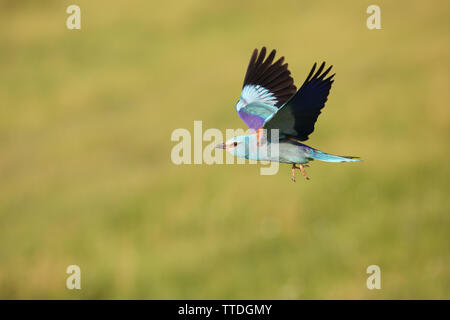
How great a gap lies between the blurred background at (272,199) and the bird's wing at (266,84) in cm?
897

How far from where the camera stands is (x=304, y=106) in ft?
13.3

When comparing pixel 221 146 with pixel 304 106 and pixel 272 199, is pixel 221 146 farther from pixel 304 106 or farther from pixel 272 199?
pixel 272 199

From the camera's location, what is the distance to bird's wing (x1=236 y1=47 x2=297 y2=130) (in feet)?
18.6

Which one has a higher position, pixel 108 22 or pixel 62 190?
pixel 108 22

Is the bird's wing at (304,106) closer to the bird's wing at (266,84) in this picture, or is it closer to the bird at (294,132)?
the bird at (294,132)

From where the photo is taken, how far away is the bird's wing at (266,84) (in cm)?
566

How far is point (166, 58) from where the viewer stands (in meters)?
34.7

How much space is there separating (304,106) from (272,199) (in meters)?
14.7

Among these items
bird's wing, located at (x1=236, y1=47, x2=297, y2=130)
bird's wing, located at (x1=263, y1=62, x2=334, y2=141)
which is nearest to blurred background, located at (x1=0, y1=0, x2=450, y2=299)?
bird's wing, located at (x1=236, y1=47, x2=297, y2=130)

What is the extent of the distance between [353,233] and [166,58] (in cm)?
1984

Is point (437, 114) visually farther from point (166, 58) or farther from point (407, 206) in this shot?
point (166, 58)
